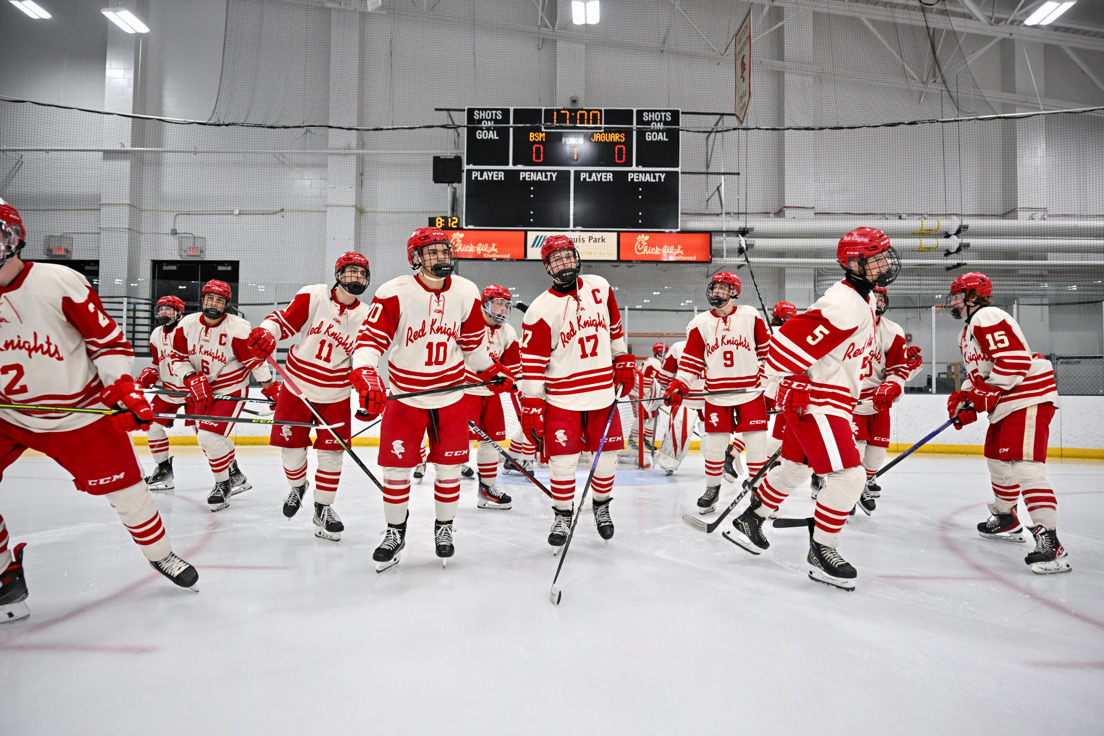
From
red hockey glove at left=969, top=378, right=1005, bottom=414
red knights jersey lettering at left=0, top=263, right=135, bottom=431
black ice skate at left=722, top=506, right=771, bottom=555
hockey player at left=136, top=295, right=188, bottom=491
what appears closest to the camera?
red knights jersey lettering at left=0, top=263, right=135, bottom=431

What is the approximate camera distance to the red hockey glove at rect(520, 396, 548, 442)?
9.90 ft

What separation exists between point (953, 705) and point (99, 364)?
285 cm

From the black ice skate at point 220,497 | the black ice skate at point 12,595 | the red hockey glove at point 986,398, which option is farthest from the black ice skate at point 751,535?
the black ice skate at point 220,497

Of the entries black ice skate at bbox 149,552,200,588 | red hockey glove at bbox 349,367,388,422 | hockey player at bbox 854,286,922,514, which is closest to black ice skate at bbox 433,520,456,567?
red hockey glove at bbox 349,367,388,422

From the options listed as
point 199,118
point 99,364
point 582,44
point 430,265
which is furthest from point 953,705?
point 199,118

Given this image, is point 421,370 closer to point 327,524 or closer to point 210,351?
point 327,524

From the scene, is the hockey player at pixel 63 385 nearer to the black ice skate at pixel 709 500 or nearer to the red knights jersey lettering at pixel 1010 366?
the black ice skate at pixel 709 500

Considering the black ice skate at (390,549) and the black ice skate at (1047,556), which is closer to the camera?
the black ice skate at (390,549)

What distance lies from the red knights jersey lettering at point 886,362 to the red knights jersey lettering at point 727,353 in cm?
67

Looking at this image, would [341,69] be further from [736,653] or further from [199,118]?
[736,653]

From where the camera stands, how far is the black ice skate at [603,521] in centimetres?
324

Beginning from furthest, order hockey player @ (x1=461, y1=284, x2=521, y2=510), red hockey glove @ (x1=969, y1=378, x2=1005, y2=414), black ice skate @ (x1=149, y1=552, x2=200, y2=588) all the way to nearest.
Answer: hockey player @ (x1=461, y1=284, x2=521, y2=510)
red hockey glove @ (x1=969, y1=378, x2=1005, y2=414)
black ice skate @ (x1=149, y1=552, x2=200, y2=588)

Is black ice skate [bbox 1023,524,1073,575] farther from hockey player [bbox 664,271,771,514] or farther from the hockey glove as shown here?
the hockey glove

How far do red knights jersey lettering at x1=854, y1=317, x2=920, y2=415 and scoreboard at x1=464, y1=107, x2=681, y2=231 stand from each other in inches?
197
